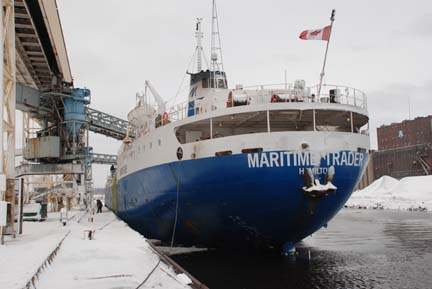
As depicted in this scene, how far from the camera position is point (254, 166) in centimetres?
1645

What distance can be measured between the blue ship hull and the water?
0.98 m

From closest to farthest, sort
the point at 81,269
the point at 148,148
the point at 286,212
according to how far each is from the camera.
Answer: the point at 81,269 → the point at 286,212 → the point at 148,148

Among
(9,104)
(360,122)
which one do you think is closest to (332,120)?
(360,122)

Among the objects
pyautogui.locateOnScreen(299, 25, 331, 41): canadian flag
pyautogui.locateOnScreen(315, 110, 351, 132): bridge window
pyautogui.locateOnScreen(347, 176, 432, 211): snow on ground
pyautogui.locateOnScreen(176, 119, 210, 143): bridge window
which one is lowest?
pyautogui.locateOnScreen(347, 176, 432, 211): snow on ground

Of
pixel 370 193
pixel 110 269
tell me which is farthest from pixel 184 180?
pixel 370 193

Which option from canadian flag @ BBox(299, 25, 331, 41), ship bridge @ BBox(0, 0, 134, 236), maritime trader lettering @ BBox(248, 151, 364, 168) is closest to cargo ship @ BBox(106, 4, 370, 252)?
maritime trader lettering @ BBox(248, 151, 364, 168)

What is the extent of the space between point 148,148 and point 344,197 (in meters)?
9.94

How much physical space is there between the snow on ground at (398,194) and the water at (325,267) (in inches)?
1678

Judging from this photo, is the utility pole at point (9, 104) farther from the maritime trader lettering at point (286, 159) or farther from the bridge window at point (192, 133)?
the maritime trader lettering at point (286, 159)

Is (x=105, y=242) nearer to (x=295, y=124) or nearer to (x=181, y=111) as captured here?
Result: (x=181, y=111)

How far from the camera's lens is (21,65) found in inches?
1314

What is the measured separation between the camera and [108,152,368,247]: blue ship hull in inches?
648

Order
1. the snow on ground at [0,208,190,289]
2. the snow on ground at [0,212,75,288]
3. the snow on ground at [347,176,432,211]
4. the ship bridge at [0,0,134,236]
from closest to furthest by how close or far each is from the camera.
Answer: the snow on ground at [0,212,75,288], the snow on ground at [0,208,190,289], the ship bridge at [0,0,134,236], the snow on ground at [347,176,432,211]

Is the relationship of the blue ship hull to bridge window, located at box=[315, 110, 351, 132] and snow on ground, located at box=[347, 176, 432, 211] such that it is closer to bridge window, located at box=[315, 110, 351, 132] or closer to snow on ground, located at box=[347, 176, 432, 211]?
bridge window, located at box=[315, 110, 351, 132]
